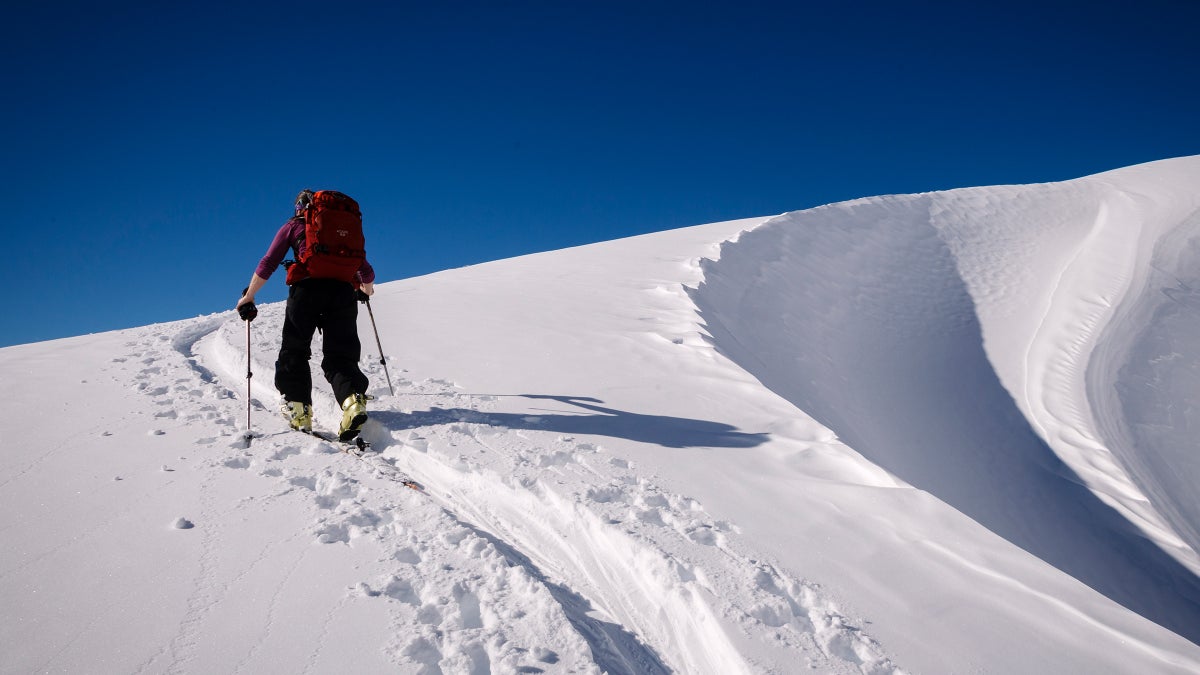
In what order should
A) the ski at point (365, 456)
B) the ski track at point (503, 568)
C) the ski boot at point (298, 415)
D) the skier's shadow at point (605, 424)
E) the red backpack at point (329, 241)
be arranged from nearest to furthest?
the ski track at point (503, 568), the ski at point (365, 456), the skier's shadow at point (605, 424), the red backpack at point (329, 241), the ski boot at point (298, 415)

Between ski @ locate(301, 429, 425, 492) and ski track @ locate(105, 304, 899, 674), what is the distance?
0.03 metres

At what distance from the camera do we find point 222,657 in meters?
2.18

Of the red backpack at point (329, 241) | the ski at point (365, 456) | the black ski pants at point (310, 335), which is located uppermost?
the red backpack at point (329, 241)

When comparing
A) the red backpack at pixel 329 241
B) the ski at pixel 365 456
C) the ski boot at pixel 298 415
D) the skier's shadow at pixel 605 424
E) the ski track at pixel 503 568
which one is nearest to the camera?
the ski track at pixel 503 568

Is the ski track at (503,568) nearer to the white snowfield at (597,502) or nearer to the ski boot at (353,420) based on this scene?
the white snowfield at (597,502)

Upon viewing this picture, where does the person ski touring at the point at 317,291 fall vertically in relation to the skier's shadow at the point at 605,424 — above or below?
above

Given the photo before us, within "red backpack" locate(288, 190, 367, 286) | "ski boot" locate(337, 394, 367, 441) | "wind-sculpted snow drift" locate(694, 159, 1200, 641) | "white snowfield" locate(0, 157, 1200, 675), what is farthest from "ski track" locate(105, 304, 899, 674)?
"wind-sculpted snow drift" locate(694, 159, 1200, 641)

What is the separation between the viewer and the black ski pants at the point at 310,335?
4633 millimetres

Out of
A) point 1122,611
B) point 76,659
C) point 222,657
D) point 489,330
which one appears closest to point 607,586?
point 222,657

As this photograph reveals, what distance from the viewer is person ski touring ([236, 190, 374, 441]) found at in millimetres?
4523

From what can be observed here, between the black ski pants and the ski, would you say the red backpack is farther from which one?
the ski

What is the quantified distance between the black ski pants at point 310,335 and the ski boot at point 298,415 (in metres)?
0.05

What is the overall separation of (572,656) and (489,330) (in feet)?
17.1

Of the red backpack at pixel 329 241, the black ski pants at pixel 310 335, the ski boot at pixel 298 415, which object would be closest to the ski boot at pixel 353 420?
the black ski pants at pixel 310 335
